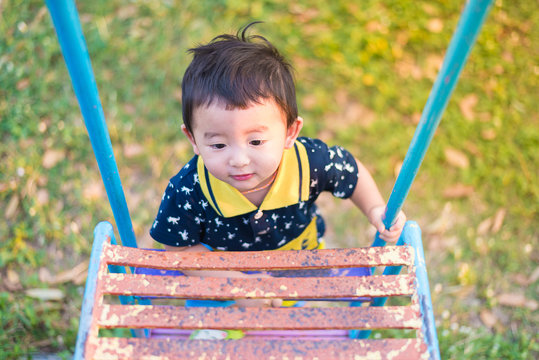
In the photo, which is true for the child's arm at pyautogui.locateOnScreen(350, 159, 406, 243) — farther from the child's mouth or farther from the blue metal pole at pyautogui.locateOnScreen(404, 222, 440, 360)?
the child's mouth

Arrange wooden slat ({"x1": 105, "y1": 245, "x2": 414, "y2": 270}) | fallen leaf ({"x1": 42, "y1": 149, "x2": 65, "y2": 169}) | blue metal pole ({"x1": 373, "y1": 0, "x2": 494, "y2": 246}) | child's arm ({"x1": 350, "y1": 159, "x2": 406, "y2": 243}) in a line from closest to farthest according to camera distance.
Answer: blue metal pole ({"x1": 373, "y1": 0, "x2": 494, "y2": 246}) → wooden slat ({"x1": 105, "y1": 245, "x2": 414, "y2": 270}) → child's arm ({"x1": 350, "y1": 159, "x2": 406, "y2": 243}) → fallen leaf ({"x1": 42, "y1": 149, "x2": 65, "y2": 169})

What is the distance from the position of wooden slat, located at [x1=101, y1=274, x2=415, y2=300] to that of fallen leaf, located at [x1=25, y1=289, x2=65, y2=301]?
0.97m

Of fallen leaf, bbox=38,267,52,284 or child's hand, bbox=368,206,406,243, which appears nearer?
child's hand, bbox=368,206,406,243

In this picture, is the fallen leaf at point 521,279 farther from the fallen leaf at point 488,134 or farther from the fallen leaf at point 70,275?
the fallen leaf at point 70,275

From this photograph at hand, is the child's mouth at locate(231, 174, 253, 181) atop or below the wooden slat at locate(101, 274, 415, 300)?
atop

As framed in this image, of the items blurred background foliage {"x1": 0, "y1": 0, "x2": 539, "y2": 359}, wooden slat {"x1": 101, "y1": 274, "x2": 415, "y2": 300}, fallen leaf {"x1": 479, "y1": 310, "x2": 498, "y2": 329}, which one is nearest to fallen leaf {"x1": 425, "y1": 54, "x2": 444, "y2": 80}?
blurred background foliage {"x1": 0, "y1": 0, "x2": 539, "y2": 359}

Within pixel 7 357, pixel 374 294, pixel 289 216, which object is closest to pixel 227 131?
pixel 289 216

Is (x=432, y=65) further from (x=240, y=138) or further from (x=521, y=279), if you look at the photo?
(x=240, y=138)

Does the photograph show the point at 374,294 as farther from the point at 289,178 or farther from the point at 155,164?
the point at 155,164

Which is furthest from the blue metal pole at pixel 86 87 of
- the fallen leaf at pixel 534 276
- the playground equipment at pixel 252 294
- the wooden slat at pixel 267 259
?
the fallen leaf at pixel 534 276

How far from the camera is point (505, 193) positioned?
7.65 feet

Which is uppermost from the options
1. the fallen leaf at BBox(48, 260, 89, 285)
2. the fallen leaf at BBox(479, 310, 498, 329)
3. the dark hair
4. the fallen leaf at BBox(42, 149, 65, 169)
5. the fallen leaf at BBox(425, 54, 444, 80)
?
the fallen leaf at BBox(425, 54, 444, 80)

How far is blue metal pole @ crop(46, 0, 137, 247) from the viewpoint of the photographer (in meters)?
0.85

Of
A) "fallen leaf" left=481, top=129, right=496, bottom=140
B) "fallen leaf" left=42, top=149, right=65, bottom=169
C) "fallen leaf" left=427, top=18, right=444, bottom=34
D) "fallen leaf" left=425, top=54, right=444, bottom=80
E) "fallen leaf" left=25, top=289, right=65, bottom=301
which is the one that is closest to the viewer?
"fallen leaf" left=25, top=289, right=65, bottom=301
